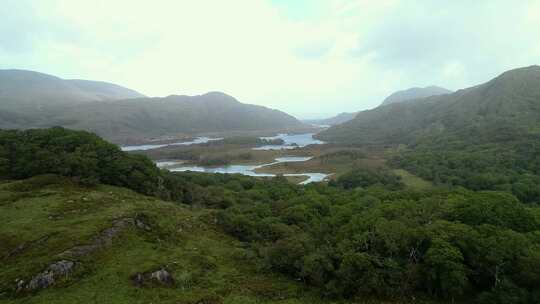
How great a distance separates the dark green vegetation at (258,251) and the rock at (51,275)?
322 mm

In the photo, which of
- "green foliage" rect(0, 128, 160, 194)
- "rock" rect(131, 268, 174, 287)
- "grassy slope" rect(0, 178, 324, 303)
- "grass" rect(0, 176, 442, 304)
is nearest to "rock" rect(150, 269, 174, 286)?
"rock" rect(131, 268, 174, 287)

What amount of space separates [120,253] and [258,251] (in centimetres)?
1625

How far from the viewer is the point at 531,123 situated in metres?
183

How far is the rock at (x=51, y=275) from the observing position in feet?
95.2

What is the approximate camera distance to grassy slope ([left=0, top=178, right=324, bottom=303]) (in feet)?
98.6

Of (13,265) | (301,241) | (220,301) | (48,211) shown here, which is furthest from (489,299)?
(48,211)

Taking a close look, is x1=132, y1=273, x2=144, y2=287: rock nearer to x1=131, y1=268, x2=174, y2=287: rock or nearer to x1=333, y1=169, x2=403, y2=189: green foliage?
x1=131, y1=268, x2=174, y2=287: rock

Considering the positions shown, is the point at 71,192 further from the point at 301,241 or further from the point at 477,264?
the point at 477,264

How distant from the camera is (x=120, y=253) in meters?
36.2

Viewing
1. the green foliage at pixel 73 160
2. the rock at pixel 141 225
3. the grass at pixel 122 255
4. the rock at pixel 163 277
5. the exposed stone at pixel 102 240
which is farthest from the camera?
the green foliage at pixel 73 160

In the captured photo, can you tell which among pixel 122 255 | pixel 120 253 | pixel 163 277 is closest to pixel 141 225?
pixel 120 253

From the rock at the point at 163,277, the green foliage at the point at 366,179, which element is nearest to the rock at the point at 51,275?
the rock at the point at 163,277

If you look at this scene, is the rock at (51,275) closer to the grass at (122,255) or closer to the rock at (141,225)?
the grass at (122,255)

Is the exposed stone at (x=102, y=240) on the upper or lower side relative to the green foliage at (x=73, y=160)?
lower
